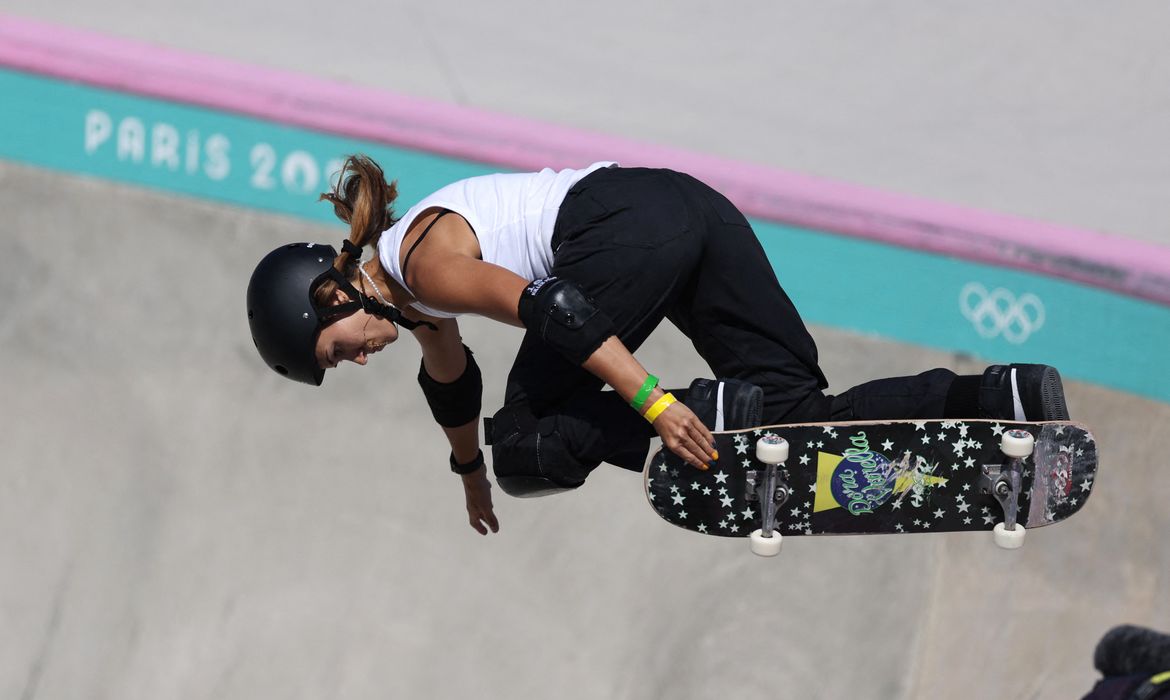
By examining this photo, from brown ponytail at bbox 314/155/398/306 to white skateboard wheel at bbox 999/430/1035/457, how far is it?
2.10m

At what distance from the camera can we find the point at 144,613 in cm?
597

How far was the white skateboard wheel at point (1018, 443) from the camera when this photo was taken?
3643 mm

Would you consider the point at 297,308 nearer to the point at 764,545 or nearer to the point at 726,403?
the point at 726,403

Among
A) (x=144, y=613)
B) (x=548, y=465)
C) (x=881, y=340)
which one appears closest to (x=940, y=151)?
(x=881, y=340)

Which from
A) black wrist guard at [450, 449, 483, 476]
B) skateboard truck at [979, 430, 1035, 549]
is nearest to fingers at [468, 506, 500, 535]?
black wrist guard at [450, 449, 483, 476]

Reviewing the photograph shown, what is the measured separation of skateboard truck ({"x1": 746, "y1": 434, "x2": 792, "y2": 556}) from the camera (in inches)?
141

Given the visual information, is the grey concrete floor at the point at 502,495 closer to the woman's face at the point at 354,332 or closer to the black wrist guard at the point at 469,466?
the black wrist guard at the point at 469,466

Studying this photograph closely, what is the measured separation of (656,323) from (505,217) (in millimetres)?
590

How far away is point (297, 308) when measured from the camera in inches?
147

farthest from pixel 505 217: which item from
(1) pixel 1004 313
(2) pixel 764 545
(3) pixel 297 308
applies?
(1) pixel 1004 313

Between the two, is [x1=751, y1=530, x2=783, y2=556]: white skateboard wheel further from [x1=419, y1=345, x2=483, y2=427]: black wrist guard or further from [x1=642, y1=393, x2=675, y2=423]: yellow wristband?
[x1=419, y1=345, x2=483, y2=427]: black wrist guard

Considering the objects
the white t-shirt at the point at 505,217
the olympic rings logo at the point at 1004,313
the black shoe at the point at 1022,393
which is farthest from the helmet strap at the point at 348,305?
the olympic rings logo at the point at 1004,313

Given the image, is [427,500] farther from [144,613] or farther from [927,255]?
[927,255]

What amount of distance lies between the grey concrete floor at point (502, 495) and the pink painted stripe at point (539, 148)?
5.6 inches
